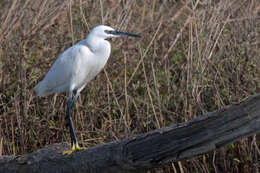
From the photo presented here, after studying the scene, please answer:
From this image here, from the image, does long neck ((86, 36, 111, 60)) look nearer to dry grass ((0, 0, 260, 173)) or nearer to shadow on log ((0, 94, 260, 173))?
dry grass ((0, 0, 260, 173))

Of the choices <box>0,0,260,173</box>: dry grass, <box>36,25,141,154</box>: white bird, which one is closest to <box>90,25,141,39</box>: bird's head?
<box>36,25,141,154</box>: white bird

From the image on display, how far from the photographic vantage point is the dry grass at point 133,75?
2.43m

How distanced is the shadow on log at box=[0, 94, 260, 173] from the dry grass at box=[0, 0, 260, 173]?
0.53m

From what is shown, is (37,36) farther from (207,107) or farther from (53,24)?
(207,107)

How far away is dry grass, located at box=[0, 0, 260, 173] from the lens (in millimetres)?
2434

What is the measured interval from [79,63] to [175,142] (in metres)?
1.09

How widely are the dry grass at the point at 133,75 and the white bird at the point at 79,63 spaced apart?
0.12 metres

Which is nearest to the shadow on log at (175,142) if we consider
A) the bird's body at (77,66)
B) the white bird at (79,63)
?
the white bird at (79,63)

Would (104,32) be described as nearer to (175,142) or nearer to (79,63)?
(79,63)

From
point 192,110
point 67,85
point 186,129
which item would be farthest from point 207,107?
point 186,129

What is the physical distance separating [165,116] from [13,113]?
44.3 inches

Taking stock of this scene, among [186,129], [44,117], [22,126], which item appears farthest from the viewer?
[44,117]

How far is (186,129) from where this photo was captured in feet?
5.09

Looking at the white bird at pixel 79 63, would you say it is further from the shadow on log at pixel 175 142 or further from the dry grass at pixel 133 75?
the shadow on log at pixel 175 142
